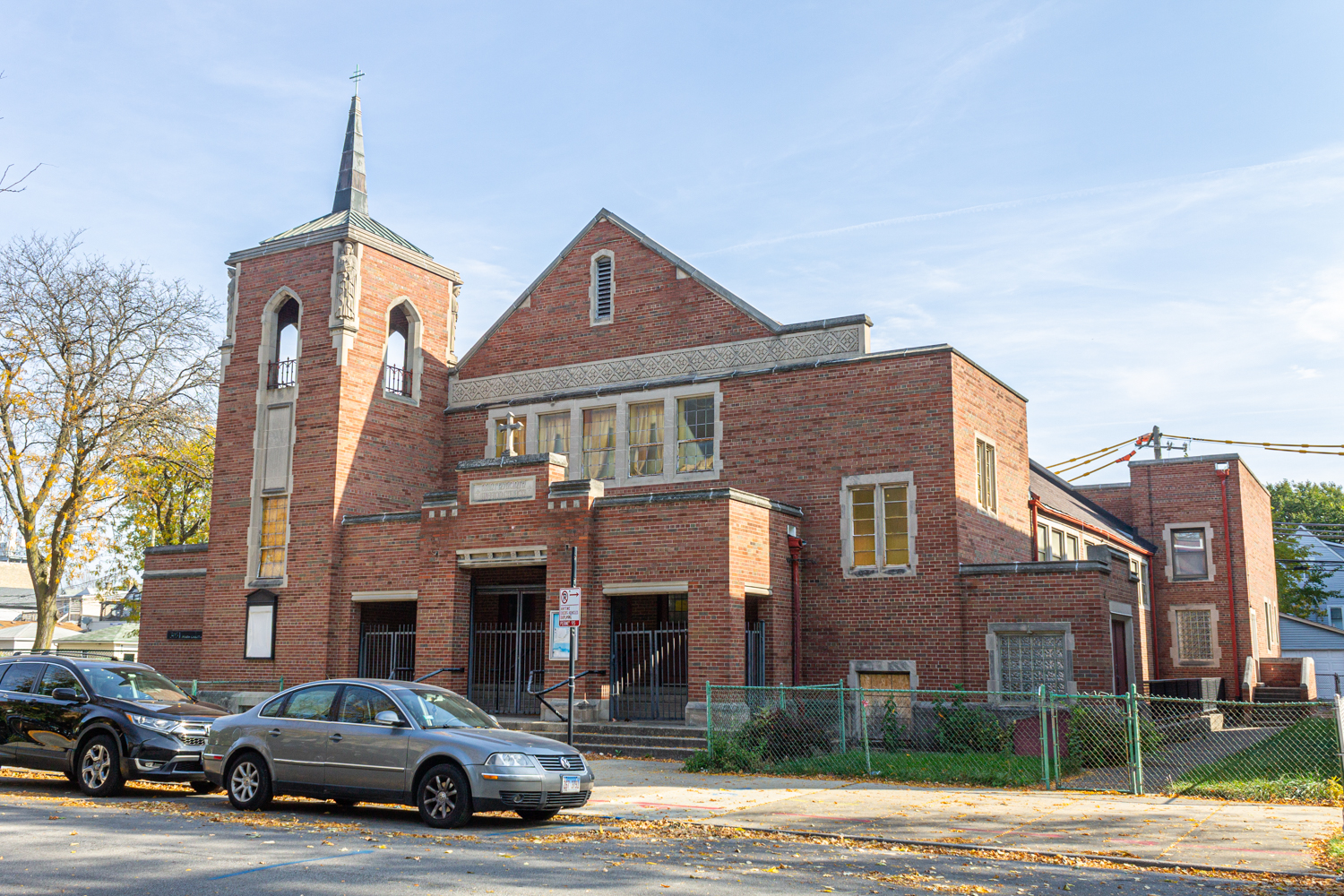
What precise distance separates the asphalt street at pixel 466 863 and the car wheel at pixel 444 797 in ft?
0.62

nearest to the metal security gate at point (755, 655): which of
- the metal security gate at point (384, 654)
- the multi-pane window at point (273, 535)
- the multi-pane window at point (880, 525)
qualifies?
the multi-pane window at point (880, 525)

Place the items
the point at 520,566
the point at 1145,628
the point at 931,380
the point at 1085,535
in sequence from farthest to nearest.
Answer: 1. the point at 1145,628
2. the point at 1085,535
3. the point at 520,566
4. the point at 931,380

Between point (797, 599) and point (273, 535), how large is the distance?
11.8m

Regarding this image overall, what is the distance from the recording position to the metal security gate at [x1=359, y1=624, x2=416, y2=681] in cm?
2414

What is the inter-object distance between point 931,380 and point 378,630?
1276 centimetres

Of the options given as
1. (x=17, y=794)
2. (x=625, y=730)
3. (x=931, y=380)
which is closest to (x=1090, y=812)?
(x=625, y=730)

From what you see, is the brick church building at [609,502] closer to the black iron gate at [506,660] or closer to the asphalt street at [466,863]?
the black iron gate at [506,660]

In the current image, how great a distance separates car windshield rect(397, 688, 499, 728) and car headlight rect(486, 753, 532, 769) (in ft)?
2.65

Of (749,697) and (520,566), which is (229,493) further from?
(749,697)

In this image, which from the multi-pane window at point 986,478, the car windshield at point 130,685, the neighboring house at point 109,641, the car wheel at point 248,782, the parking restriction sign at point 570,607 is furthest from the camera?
the neighboring house at point 109,641

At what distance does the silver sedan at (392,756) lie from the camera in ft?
38.1

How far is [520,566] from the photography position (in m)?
23.6

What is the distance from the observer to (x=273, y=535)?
83.1ft

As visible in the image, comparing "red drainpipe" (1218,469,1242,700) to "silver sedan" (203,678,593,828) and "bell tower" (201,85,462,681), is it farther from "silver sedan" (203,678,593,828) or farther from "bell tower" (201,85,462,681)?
"silver sedan" (203,678,593,828)
